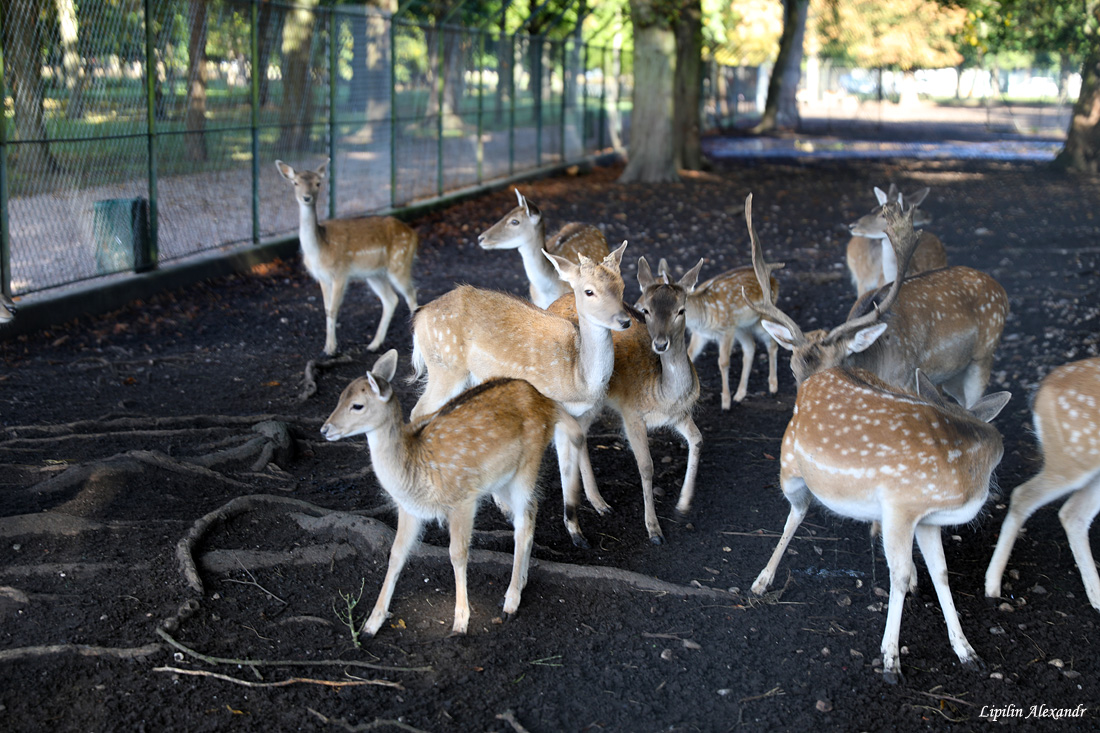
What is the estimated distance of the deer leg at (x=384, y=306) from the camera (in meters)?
8.21

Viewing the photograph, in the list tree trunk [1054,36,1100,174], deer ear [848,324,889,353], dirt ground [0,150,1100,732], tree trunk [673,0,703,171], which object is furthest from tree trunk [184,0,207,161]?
tree trunk [1054,36,1100,174]

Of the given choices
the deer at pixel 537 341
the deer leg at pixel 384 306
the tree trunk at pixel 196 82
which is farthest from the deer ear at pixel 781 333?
the tree trunk at pixel 196 82

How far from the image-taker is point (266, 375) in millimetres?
7223

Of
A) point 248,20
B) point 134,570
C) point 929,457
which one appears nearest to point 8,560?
point 134,570

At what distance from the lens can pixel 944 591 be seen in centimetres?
411

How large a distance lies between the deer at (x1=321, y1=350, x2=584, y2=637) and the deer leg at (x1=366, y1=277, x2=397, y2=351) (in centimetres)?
380

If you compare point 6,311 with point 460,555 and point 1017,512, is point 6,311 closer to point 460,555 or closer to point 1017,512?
point 460,555

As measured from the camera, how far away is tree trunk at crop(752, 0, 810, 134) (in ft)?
101

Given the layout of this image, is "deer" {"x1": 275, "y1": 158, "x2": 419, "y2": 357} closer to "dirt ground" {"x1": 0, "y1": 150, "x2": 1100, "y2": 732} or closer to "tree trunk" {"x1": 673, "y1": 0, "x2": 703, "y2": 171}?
"dirt ground" {"x1": 0, "y1": 150, "x2": 1100, "y2": 732}

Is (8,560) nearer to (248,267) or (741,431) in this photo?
(741,431)

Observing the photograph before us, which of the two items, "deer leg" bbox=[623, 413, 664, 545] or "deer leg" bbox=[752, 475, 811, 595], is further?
"deer leg" bbox=[623, 413, 664, 545]

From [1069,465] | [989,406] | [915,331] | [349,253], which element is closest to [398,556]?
[989,406]

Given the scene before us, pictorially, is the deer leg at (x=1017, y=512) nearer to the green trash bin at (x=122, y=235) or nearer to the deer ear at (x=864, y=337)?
the deer ear at (x=864, y=337)

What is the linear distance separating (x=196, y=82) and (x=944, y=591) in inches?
353
